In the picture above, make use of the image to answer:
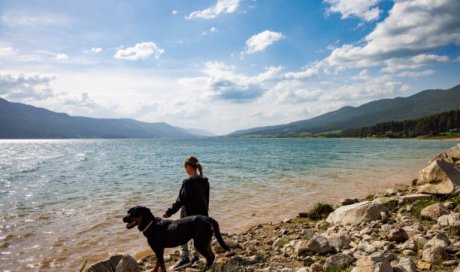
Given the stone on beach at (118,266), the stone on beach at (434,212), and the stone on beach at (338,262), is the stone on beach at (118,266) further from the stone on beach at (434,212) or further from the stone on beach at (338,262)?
the stone on beach at (434,212)

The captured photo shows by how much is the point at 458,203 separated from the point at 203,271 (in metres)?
8.85

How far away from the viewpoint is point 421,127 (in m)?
140

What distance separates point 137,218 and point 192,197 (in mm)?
1474

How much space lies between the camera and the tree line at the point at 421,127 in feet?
422

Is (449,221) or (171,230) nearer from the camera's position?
(171,230)

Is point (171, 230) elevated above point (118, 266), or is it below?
above

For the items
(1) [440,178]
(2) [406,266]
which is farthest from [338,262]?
(1) [440,178]

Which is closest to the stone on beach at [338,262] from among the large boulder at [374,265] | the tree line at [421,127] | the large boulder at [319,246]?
the large boulder at [374,265]

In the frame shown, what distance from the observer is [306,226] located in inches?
443

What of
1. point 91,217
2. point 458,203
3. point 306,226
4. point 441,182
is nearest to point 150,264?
point 306,226

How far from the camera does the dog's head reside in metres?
6.31

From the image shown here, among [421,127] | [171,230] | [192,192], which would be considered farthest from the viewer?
[421,127]

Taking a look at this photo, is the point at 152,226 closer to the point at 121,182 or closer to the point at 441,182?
the point at 441,182

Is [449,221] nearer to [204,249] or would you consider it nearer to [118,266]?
[204,249]
